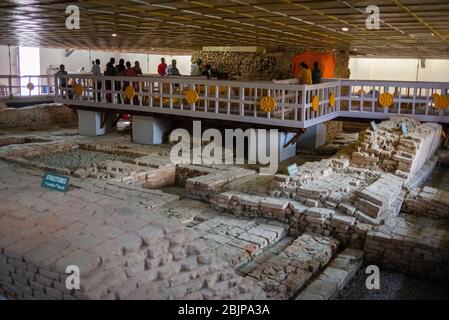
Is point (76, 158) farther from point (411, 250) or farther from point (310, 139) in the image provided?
point (411, 250)

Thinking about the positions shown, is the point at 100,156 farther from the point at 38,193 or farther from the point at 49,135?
the point at 38,193

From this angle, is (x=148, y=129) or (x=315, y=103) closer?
(x=315, y=103)

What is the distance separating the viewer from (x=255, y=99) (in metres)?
11.0

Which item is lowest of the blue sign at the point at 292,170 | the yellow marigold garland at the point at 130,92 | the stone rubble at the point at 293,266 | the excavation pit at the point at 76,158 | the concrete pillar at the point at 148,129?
the stone rubble at the point at 293,266

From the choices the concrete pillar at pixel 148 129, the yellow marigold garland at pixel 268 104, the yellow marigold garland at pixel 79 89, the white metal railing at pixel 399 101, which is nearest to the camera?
the yellow marigold garland at pixel 268 104

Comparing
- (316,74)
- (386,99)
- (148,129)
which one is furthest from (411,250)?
(148,129)

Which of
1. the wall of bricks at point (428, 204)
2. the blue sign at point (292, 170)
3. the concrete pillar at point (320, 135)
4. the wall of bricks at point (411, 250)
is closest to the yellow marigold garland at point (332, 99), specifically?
the concrete pillar at point (320, 135)

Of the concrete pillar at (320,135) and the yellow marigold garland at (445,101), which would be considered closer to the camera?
the yellow marigold garland at (445,101)

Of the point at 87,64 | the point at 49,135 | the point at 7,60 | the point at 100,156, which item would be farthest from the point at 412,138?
the point at 87,64

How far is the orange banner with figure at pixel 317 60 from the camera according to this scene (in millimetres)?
16266

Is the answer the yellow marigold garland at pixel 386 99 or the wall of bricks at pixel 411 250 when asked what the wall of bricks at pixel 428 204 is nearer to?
the wall of bricks at pixel 411 250

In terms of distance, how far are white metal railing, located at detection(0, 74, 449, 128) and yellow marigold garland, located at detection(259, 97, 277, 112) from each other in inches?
5.2

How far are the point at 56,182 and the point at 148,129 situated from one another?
19.5ft

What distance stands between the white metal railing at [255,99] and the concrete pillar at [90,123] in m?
0.40
